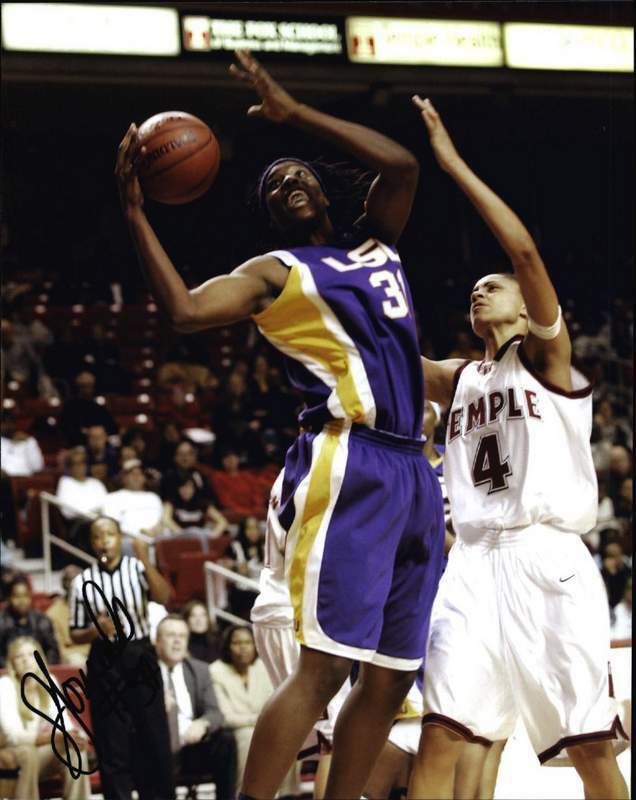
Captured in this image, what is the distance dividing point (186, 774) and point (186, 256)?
728 centimetres

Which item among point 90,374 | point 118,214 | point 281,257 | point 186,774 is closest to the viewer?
point 281,257

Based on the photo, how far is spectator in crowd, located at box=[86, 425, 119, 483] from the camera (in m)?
9.48

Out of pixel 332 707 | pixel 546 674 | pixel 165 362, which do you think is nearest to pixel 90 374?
pixel 165 362

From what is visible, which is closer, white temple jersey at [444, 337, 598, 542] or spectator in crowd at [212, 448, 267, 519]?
white temple jersey at [444, 337, 598, 542]

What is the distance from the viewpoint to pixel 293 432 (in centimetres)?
1023

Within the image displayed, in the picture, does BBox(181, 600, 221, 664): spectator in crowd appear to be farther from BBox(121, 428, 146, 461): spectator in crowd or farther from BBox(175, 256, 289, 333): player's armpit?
BBox(175, 256, 289, 333): player's armpit

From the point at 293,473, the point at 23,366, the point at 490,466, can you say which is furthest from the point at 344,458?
the point at 23,366

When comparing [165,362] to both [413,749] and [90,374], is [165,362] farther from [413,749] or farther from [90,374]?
[413,749]

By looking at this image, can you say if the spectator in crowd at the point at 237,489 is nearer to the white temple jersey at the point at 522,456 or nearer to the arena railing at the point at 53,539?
the arena railing at the point at 53,539

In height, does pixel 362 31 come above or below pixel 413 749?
above

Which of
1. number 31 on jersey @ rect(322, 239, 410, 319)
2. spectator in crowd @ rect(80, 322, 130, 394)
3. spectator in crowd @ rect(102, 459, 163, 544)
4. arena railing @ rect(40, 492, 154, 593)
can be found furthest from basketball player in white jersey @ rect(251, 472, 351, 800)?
spectator in crowd @ rect(80, 322, 130, 394)

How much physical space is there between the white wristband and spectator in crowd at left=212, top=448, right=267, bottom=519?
6085 mm

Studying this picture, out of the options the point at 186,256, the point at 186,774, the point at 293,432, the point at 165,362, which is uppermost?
the point at 186,256

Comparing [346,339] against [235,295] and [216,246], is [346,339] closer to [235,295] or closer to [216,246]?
[235,295]
